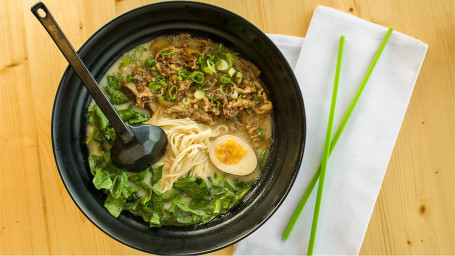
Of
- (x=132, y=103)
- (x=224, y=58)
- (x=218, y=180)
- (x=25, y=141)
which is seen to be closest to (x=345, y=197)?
(x=218, y=180)

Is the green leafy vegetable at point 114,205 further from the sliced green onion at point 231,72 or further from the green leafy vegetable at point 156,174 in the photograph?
the sliced green onion at point 231,72

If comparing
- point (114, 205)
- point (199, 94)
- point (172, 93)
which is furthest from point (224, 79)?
point (114, 205)

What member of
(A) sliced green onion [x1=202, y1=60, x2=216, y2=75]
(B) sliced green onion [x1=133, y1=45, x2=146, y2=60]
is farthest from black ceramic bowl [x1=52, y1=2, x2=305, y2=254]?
(A) sliced green onion [x1=202, y1=60, x2=216, y2=75]

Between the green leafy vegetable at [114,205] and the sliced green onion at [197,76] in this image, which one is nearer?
the green leafy vegetable at [114,205]

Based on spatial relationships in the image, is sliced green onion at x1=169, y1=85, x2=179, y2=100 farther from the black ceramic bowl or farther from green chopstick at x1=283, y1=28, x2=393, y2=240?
green chopstick at x1=283, y1=28, x2=393, y2=240

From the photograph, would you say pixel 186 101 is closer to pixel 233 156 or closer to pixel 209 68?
pixel 209 68

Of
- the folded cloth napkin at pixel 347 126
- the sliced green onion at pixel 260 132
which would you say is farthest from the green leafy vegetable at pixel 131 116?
the folded cloth napkin at pixel 347 126
